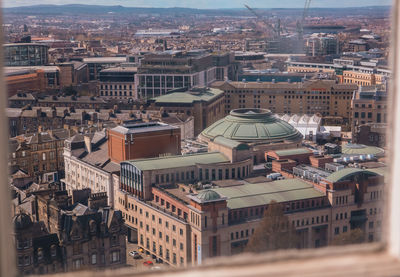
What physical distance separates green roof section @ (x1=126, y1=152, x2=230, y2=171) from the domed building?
2.75 meters

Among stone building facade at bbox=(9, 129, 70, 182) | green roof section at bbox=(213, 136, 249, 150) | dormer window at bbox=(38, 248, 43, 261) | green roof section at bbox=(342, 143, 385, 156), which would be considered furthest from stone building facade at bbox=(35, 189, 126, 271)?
green roof section at bbox=(342, 143, 385, 156)

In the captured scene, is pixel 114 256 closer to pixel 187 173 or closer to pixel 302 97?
pixel 187 173

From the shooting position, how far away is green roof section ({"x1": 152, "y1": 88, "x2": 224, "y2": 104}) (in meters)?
51.0

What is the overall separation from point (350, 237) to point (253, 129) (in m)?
13.7

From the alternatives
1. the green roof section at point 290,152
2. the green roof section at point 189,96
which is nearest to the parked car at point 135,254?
the green roof section at point 290,152

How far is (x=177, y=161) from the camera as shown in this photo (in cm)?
2942

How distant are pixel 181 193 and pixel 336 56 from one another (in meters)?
66.2

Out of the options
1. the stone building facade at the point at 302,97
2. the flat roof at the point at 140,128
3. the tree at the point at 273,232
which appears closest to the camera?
the tree at the point at 273,232

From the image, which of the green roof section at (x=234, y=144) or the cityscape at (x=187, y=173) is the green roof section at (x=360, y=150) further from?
the green roof section at (x=234, y=144)

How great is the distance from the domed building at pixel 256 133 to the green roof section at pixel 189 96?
13.7 meters

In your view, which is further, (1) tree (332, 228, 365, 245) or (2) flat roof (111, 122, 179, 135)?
(2) flat roof (111, 122, 179, 135)

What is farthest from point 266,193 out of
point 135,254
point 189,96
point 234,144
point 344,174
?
point 189,96

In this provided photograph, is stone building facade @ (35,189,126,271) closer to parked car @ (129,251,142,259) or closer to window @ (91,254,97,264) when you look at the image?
window @ (91,254,97,264)

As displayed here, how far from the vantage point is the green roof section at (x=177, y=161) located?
94.4 ft
